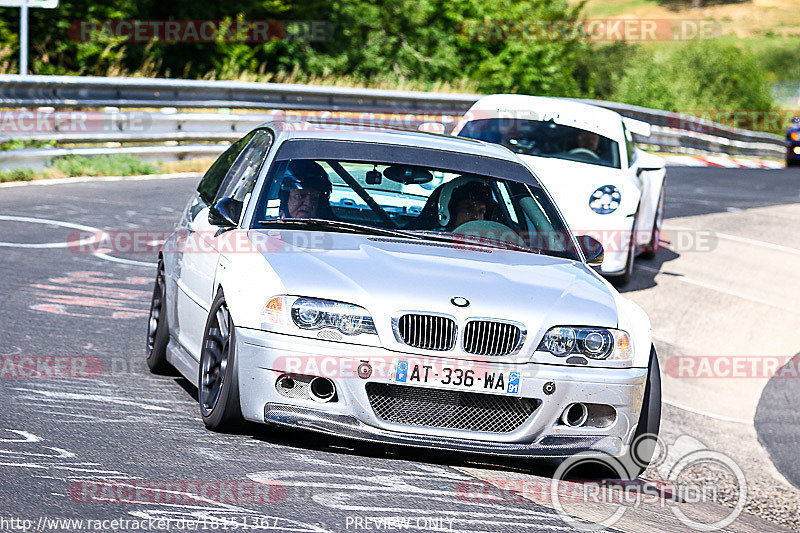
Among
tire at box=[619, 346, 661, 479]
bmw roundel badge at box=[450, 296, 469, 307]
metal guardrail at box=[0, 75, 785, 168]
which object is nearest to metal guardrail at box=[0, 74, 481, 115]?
metal guardrail at box=[0, 75, 785, 168]

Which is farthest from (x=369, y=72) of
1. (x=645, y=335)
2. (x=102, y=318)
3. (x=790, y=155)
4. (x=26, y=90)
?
(x=645, y=335)

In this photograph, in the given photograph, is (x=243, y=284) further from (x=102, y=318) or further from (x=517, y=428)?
(x=102, y=318)

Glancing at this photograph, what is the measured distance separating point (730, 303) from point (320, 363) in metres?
8.42

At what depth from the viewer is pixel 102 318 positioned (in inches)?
345

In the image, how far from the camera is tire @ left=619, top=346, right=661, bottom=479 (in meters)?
5.91

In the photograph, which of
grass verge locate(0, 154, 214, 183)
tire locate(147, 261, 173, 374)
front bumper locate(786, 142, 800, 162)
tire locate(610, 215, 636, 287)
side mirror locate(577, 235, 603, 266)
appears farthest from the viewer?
front bumper locate(786, 142, 800, 162)

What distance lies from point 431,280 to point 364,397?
619mm

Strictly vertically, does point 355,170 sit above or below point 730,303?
above

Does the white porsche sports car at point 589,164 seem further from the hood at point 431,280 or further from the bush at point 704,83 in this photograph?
the bush at point 704,83

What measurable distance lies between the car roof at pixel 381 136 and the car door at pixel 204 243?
15cm

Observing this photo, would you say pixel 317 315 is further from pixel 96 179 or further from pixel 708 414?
pixel 96 179

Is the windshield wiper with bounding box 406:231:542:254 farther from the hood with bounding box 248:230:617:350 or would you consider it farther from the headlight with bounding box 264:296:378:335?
the headlight with bounding box 264:296:378:335

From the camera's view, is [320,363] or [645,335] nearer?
[320,363]

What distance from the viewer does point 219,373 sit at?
579 centimetres
